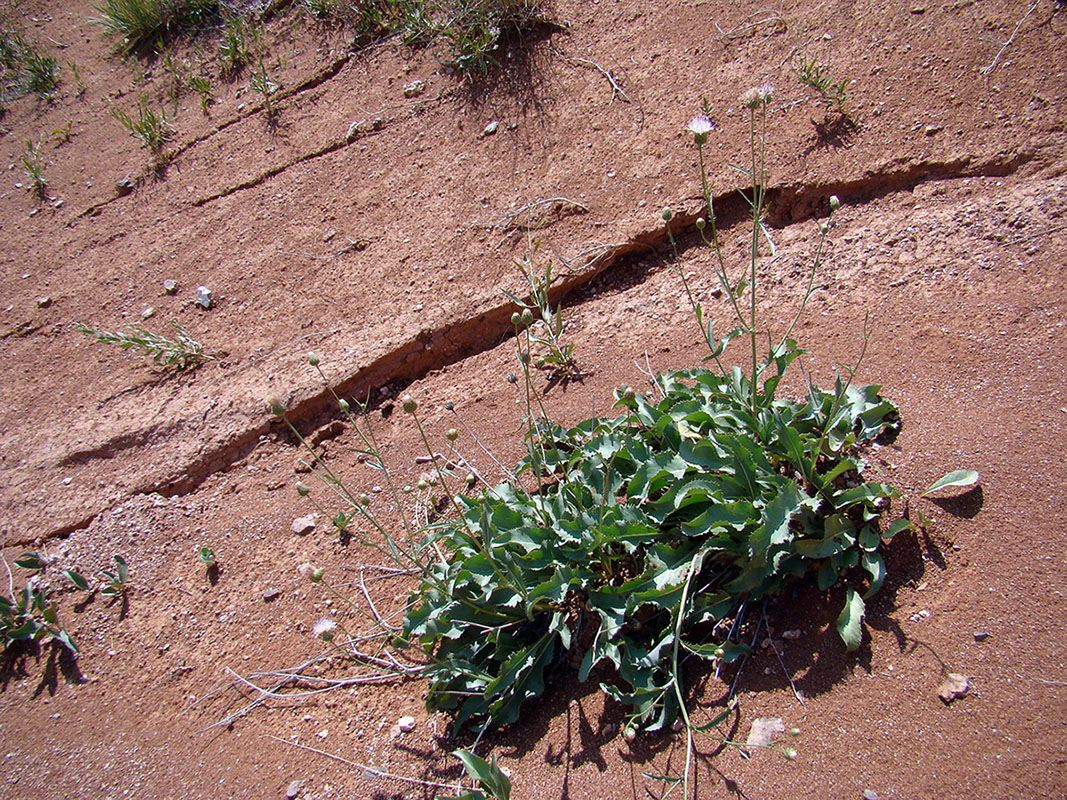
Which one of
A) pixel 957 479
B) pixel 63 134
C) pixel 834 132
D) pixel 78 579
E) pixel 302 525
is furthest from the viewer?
pixel 63 134

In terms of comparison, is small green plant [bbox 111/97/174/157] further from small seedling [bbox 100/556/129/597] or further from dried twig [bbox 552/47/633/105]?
small seedling [bbox 100/556/129/597]

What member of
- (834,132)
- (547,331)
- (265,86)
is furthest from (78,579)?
(834,132)

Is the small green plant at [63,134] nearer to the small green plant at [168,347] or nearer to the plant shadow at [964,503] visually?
the small green plant at [168,347]

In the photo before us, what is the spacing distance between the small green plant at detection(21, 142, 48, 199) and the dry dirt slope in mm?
325

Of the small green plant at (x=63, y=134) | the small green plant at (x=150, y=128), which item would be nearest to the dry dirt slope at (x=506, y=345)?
the small green plant at (x=150, y=128)

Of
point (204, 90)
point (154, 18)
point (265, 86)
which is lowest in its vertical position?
point (265, 86)

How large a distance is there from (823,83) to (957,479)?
2116mm

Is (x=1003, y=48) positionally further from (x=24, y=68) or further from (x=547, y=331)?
(x=24, y=68)

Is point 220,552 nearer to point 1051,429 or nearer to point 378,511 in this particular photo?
point 378,511

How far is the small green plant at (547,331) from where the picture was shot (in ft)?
9.48

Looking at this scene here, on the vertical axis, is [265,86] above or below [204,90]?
below

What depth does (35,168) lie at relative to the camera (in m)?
5.49

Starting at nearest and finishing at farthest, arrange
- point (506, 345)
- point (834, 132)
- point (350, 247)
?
1. point (834, 132)
2. point (506, 345)
3. point (350, 247)

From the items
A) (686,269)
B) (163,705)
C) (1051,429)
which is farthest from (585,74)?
(163,705)
